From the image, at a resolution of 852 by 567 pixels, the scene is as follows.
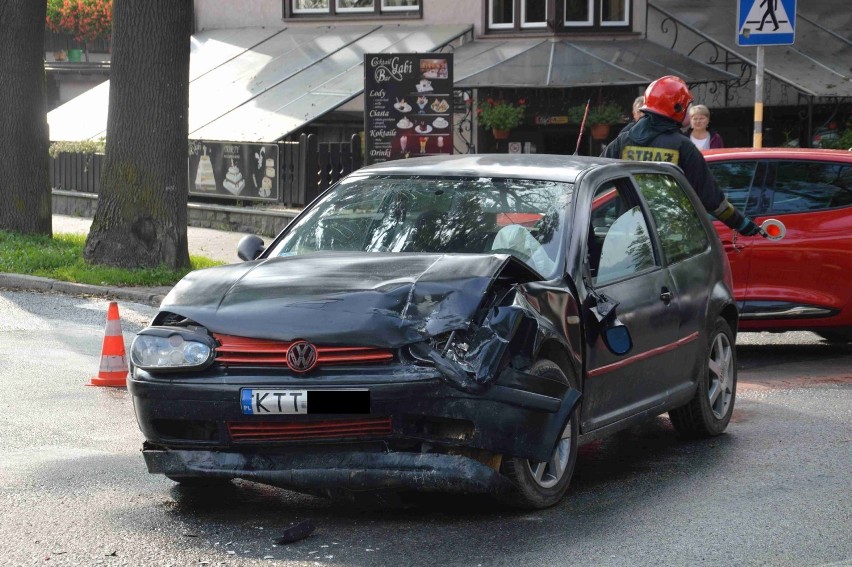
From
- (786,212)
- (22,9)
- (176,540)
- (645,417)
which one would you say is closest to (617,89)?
(22,9)

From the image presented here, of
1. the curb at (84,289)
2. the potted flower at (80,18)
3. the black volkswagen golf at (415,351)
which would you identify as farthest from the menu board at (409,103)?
the potted flower at (80,18)

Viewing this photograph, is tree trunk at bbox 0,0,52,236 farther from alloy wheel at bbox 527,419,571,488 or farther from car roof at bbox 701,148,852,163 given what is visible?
alloy wheel at bbox 527,419,571,488

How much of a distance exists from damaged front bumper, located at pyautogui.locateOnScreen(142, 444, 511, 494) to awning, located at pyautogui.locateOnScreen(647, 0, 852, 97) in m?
16.1

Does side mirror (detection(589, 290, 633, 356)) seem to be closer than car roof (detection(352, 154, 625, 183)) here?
Yes

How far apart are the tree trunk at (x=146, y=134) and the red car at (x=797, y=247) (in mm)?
6593

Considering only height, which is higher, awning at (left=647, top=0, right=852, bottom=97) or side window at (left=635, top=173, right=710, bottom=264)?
awning at (left=647, top=0, right=852, bottom=97)

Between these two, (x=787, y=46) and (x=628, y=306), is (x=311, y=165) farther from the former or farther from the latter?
(x=628, y=306)

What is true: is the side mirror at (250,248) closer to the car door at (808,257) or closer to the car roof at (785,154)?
the car door at (808,257)

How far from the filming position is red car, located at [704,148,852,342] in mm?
10734

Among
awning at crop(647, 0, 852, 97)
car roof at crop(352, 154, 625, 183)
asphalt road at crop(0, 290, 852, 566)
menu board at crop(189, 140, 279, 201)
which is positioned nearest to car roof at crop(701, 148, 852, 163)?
asphalt road at crop(0, 290, 852, 566)

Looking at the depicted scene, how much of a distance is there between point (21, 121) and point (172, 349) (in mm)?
12975

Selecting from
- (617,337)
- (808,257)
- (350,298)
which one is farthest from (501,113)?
(350,298)

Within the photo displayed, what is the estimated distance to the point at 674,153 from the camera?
9.59m

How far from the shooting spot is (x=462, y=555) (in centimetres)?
533
